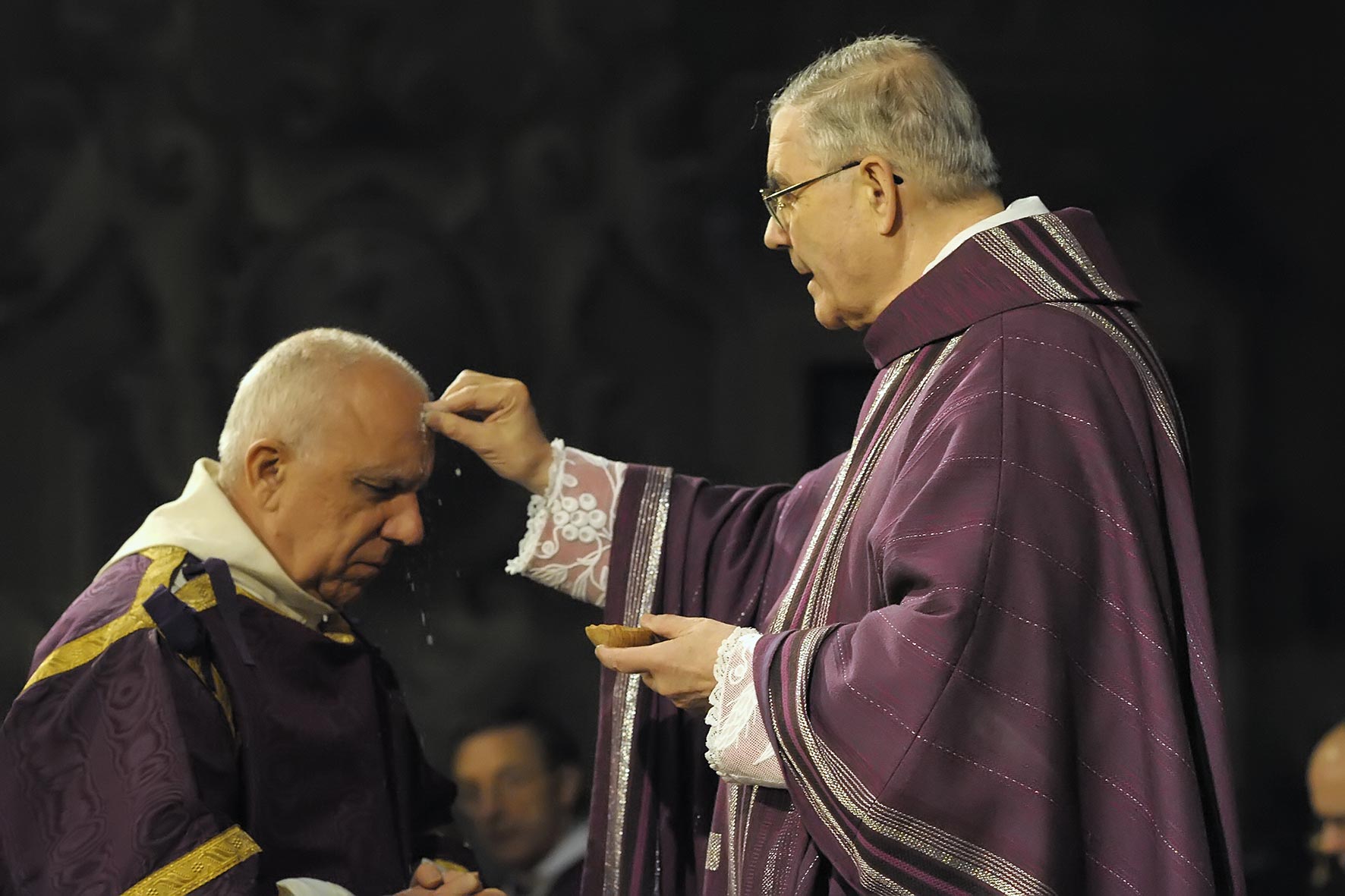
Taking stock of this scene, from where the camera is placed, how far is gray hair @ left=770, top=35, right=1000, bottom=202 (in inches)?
119

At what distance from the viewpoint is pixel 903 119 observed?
302cm

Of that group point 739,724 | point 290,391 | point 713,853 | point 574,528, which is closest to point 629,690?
point 574,528

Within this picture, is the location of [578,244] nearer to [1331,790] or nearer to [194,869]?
[1331,790]

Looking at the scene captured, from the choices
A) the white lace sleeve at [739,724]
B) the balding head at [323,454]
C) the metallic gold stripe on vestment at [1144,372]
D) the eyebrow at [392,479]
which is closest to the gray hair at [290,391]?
the balding head at [323,454]

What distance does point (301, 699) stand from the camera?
313 centimetres

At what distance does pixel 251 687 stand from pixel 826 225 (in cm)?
125

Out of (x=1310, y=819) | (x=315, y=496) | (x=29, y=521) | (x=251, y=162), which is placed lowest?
(x=1310, y=819)

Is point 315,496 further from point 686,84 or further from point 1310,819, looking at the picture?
point 1310,819

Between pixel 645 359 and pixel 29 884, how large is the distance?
10.6 feet

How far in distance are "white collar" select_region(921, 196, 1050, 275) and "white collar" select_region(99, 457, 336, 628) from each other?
4.11 feet

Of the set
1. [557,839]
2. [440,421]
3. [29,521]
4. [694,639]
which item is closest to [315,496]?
[440,421]

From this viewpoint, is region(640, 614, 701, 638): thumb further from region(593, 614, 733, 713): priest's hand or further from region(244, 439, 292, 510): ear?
region(244, 439, 292, 510): ear

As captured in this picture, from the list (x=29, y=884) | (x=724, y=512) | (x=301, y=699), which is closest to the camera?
(x=29, y=884)

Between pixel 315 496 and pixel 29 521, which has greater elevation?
pixel 315 496
